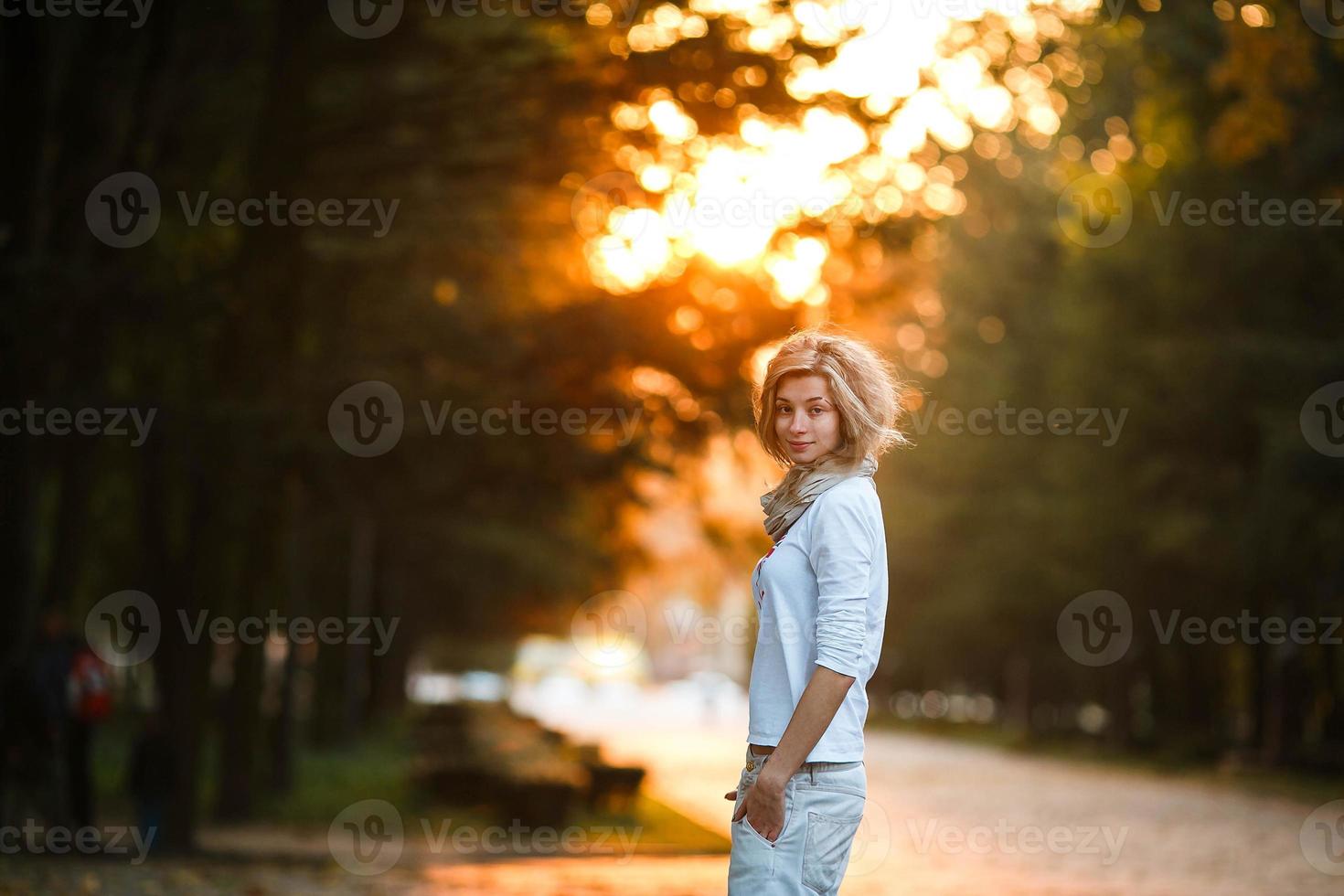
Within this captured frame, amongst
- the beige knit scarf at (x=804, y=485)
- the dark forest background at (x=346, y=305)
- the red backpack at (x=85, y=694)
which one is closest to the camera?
the beige knit scarf at (x=804, y=485)

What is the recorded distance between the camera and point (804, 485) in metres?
4.23

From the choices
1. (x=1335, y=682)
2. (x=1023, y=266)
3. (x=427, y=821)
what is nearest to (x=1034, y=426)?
(x=1023, y=266)

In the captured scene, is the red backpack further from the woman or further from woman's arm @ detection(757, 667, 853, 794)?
A: woman's arm @ detection(757, 667, 853, 794)

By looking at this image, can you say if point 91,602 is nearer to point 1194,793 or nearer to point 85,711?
point 85,711

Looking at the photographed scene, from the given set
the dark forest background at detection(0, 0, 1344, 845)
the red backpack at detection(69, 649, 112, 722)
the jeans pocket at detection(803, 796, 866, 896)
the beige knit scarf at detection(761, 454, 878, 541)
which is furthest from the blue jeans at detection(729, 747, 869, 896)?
the red backpack at detection(69, 649, 112, 722)

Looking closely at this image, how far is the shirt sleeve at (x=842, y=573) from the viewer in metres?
3.97

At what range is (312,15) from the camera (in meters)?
17.0

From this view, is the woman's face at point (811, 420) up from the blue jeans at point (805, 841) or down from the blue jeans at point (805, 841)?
up

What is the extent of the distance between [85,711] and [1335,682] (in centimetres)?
2842

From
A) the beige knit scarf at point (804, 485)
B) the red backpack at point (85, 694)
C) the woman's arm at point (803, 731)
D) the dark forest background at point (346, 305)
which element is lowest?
the red backpack at point (85, 694)

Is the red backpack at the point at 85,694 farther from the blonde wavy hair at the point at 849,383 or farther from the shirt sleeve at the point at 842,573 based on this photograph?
the shirt sleeve at the point at 842,573

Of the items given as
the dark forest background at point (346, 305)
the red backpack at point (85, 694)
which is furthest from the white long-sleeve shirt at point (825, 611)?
the red backpack at point (85, 694)

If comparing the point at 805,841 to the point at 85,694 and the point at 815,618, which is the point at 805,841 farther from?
the point at 85,694

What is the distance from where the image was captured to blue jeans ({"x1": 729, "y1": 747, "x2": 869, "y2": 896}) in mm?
4008
